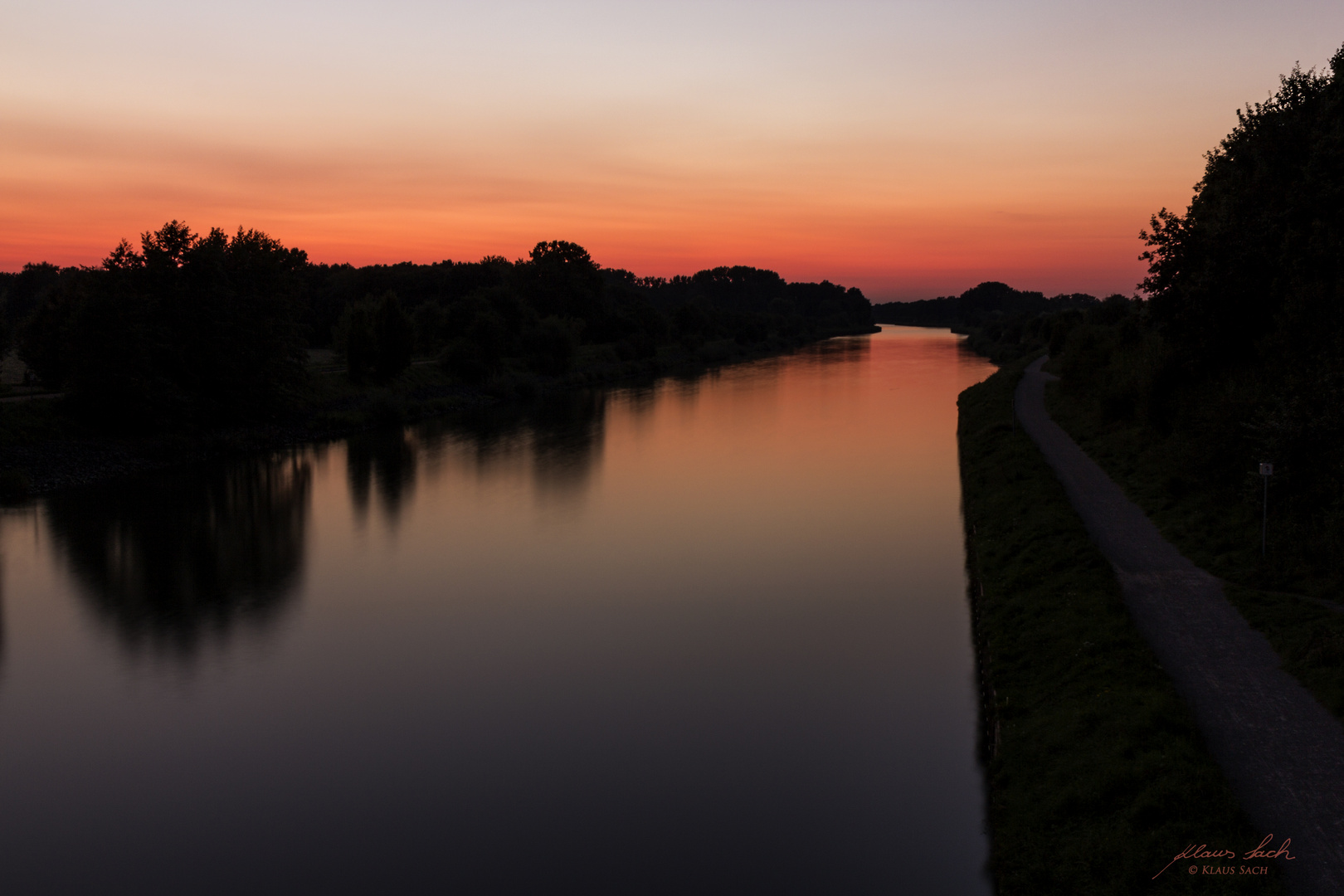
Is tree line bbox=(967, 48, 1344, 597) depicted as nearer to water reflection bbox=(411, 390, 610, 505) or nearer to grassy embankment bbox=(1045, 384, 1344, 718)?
grassy embankment bbox=(1045, 384, 1344, 718)

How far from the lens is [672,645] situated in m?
Answer: 16.5

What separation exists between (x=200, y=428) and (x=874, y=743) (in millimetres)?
34434

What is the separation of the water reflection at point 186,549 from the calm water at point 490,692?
0.38ft

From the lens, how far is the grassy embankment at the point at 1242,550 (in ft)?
34.4

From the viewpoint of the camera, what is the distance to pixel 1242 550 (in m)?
15.0

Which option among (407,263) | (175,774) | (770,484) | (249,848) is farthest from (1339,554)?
(407,263)

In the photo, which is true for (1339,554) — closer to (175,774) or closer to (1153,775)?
(1153,775)

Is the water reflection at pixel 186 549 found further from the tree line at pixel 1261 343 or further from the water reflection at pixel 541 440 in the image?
the tree line at pixel 1261 343

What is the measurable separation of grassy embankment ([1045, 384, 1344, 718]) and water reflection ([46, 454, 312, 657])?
55.5 ft

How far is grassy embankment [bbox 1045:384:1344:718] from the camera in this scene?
10500 millimetres
